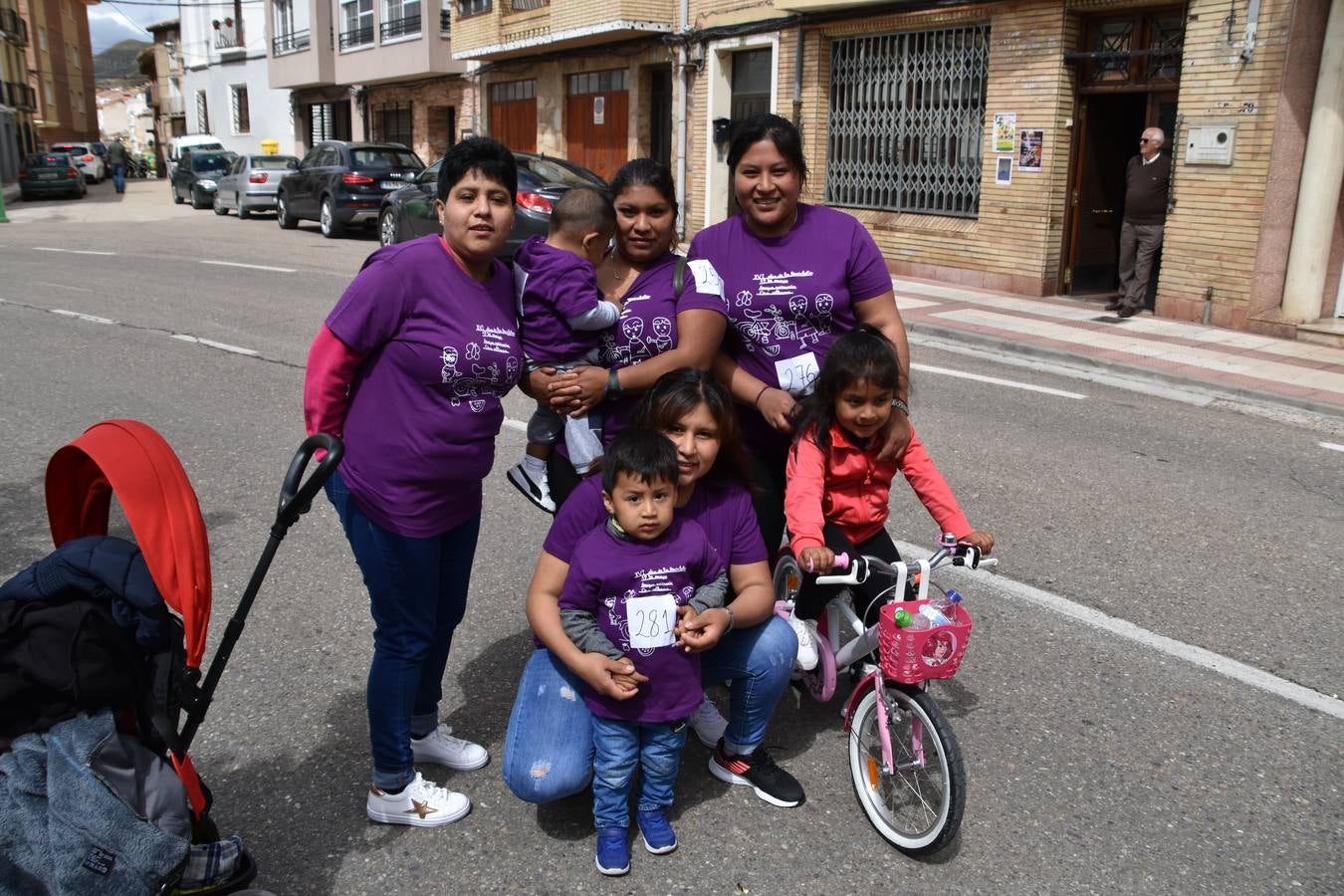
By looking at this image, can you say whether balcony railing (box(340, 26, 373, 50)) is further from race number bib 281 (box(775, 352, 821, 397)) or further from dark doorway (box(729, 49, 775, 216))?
race number bib 281 (box(775, 352, 821, 397))

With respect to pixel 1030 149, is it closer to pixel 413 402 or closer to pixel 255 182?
pixel 413 402

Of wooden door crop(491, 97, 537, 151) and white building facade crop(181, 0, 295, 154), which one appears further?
white building facade crop(181, 0, 295, 154)

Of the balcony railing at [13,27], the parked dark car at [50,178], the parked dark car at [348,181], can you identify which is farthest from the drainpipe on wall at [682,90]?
the balcony railing at [13,27]

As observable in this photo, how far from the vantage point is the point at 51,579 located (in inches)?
85.2

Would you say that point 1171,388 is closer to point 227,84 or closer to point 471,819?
point 471,819

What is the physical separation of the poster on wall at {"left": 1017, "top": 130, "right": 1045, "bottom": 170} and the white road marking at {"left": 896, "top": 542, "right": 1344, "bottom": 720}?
981cm

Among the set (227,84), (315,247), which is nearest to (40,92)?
(227,84)

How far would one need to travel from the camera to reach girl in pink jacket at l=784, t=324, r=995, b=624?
3.17 m

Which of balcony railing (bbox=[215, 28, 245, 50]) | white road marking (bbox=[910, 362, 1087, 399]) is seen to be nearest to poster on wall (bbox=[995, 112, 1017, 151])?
white road marking (bbox=[910, 362, 1087, 399])

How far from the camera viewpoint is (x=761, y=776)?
3.27 meters

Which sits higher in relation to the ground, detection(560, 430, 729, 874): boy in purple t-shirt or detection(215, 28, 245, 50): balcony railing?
detection(215, 28, 245, 50): balcony railing

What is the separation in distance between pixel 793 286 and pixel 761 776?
143 centimetres

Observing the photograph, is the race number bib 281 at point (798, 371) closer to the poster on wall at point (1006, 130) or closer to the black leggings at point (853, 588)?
the black leggings at point (853, 588)

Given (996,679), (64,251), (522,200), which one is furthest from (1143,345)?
(64,251)
